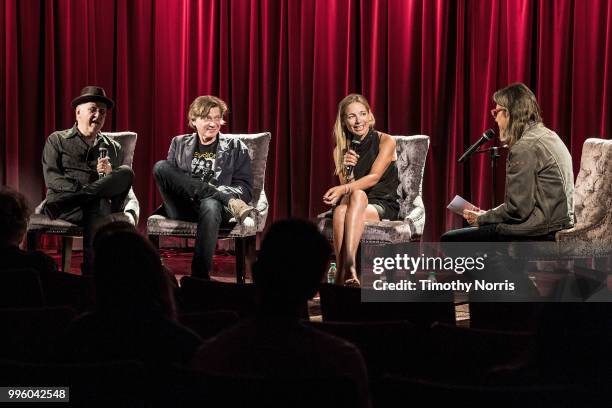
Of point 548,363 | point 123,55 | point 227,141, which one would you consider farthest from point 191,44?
point 548,363

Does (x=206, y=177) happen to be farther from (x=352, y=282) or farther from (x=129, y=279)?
(x=129, y=279)

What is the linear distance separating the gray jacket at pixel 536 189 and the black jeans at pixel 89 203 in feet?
7.36

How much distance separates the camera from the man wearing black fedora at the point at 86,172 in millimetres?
5152

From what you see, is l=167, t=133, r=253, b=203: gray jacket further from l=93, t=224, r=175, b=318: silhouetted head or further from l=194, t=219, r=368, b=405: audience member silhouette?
l=194, t=219, r=368, b=405: audience member silhouette

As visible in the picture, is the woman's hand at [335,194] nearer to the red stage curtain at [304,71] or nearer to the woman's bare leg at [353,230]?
the woman's bare leg at [353,230]

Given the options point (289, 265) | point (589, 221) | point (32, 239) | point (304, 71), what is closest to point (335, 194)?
point (589, 221)

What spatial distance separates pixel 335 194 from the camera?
192 inches

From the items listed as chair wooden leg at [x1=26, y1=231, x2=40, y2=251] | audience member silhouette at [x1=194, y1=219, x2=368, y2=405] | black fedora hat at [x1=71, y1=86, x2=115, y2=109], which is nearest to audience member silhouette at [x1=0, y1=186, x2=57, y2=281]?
audience member silhouette at [x1=194, y1=219, x2=368, y2=405]

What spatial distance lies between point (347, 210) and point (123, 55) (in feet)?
11.7

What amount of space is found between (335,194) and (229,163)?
2.48 ft

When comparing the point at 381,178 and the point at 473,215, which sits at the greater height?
the point at 381,178

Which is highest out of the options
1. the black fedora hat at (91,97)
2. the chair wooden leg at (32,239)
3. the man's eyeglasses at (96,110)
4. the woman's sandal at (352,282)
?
the black fedora hat at (91,97)

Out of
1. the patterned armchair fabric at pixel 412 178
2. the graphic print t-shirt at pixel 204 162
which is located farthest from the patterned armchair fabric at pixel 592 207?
the graphic print t-shirt at pixel 204 162

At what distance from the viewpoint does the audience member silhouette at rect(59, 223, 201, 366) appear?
1872mm
